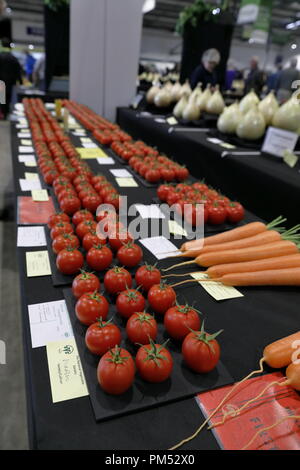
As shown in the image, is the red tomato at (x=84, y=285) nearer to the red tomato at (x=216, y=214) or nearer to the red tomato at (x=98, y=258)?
the red tomato at (x=98, y=258)

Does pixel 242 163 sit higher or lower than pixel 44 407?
higher

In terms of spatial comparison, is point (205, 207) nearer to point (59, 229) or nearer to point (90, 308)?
point (59, 229)

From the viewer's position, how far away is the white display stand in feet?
16.1

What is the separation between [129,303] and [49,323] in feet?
0.91

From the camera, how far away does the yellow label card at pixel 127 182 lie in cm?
235

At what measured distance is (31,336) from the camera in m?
1.05

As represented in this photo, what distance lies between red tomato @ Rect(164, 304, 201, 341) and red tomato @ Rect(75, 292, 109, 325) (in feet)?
0.70

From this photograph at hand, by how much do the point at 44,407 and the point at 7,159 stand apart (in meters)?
4.69

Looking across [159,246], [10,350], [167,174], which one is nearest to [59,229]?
[159,246]

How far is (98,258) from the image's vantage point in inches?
52.5

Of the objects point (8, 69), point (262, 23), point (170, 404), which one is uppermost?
point (262, 23)

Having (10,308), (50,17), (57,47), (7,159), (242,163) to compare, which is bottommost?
(10,308)

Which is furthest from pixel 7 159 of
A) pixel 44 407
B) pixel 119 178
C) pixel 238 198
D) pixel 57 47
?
pixel 44 407
